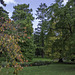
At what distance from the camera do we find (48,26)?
2050 cm

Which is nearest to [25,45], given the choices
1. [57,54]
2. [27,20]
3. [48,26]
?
[27,20]

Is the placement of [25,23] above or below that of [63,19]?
above

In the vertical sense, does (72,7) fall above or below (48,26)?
above

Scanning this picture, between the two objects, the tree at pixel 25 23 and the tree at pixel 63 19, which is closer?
the tree at pixel 63 19

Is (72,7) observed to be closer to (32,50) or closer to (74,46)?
(74,46)

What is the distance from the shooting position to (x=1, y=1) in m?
19.0

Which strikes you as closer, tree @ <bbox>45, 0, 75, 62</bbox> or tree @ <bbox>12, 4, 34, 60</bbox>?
tree @ <bbox>45, 0, 75, 62</bbox>

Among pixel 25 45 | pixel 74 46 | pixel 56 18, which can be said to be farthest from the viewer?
pixel 25 45

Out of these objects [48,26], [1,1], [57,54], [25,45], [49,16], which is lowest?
[57,54]

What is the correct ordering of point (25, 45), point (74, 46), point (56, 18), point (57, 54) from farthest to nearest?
point (25, 45), point (57, 54), point (56, 18), point (74, 46)

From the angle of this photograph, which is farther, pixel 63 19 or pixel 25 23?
pixel 25 23

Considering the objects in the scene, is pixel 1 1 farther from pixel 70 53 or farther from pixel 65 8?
pixel 70 53

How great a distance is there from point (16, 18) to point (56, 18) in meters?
16.7

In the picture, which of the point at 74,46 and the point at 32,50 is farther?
the point at 32,50
